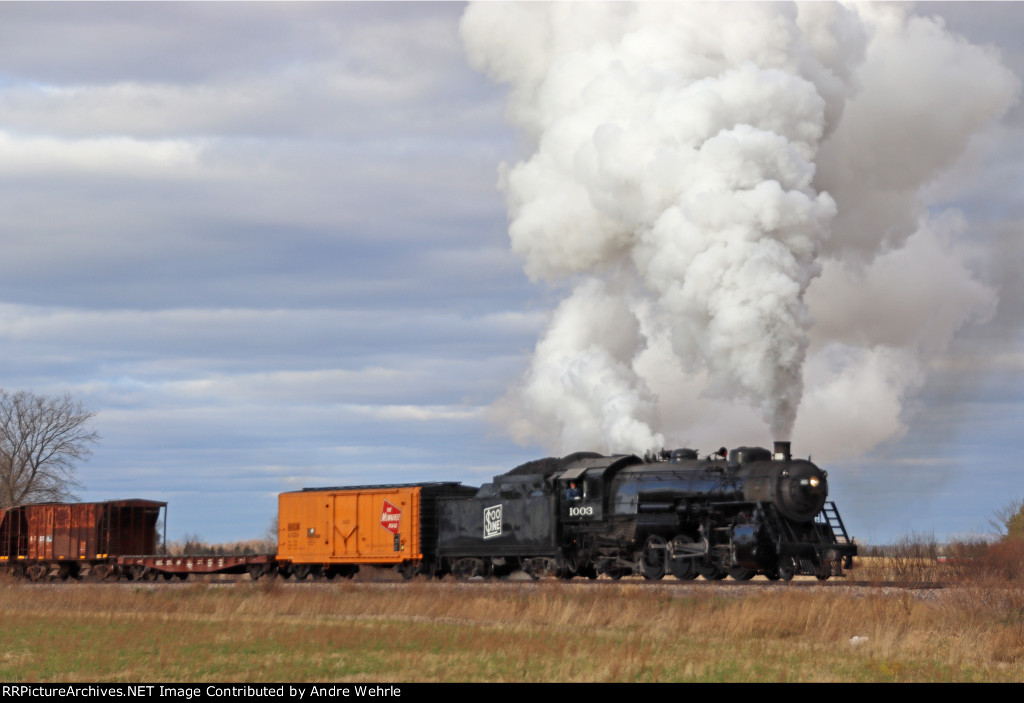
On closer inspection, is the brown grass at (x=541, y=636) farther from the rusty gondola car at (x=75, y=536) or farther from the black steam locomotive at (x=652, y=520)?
the rusty gondola car at (x=75, y=536)

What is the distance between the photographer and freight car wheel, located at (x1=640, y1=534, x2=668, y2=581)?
27156 millimetres

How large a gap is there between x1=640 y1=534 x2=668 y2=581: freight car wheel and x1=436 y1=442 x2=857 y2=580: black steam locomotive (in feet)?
0.13

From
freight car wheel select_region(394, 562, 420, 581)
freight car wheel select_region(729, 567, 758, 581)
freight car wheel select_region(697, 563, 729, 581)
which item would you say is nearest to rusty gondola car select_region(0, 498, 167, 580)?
freight car wheel select_region(394, 562, 420, 581)

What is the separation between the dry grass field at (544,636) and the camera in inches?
568

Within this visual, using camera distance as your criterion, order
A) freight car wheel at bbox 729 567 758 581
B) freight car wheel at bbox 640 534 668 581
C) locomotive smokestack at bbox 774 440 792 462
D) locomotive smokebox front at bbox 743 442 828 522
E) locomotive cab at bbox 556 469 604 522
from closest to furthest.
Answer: locomotive smokebox front at bbox 743 442 828 522, freight car wheel at bbox 729 567 758 581, locomotive smokestack at bbox 774 440 792 462, freight car wheel at bbox 640 534 668 581, locomotive cab at bbox 556 469 604 522

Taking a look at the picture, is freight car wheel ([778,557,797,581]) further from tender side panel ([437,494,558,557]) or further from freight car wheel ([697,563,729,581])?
tender side panel ([437,494,558,557])

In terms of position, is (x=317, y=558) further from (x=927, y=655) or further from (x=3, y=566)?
(x=927, y=655)

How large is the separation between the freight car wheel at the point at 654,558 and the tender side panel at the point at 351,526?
27.2 feet

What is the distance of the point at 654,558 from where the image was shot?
1074 inches

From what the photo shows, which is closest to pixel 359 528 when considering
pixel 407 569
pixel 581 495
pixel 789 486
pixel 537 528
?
pixel 407 569

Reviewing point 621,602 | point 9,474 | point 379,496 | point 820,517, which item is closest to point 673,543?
point 820,517

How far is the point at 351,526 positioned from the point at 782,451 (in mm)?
14824

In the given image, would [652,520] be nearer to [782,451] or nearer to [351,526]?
[782,451]
